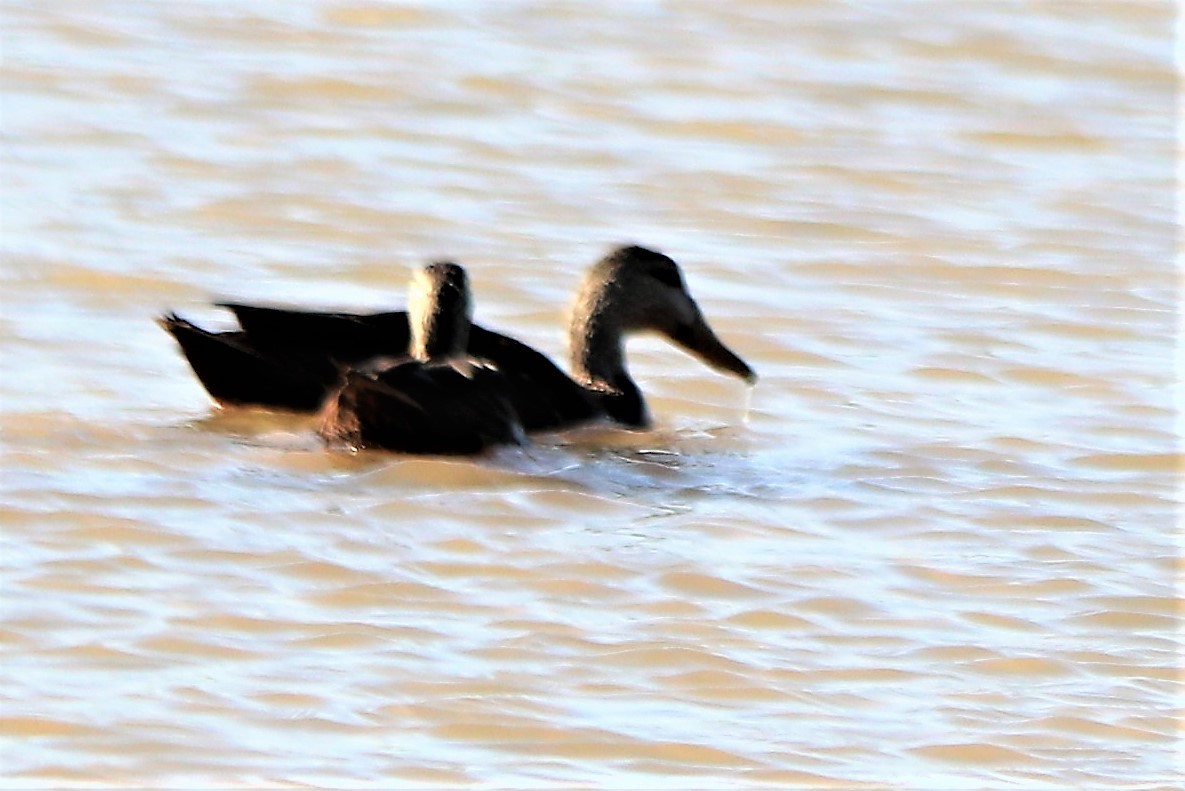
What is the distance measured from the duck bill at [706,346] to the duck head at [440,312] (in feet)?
4.35

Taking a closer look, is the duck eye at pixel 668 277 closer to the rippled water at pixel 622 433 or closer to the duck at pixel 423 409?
the rippled water at pixel 622 433

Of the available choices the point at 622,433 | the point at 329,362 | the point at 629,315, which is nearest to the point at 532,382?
the point at 622,433

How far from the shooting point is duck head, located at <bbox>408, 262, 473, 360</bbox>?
29.7 ft

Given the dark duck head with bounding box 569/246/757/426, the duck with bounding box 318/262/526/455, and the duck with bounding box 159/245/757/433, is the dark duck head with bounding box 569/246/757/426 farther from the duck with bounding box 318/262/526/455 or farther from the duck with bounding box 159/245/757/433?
the duck with bounding box 318/262/526/455

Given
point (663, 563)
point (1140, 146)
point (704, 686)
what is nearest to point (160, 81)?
point (1140, 146)

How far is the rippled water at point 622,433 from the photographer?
21.2 ft

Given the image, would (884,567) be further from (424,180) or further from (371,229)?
(424,180)

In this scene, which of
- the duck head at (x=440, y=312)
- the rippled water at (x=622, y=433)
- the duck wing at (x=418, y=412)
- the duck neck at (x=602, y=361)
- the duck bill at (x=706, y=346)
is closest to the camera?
the rippled water at (x=622, y=433)

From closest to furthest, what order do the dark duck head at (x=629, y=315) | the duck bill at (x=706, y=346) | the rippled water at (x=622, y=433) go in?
1. the rippled water at (x=622, y=433)
2. the dark duck head at (x=629, y=315)
3. the duck bill at (x=706, y=346)

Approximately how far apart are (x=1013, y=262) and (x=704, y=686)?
5.87 meters

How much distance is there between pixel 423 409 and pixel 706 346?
191cm

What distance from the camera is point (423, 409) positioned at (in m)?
8.65

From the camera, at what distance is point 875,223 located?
1294cm

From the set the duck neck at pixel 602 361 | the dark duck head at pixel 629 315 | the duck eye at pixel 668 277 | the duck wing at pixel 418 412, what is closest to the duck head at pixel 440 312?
the duck wing at pixel 418 412
